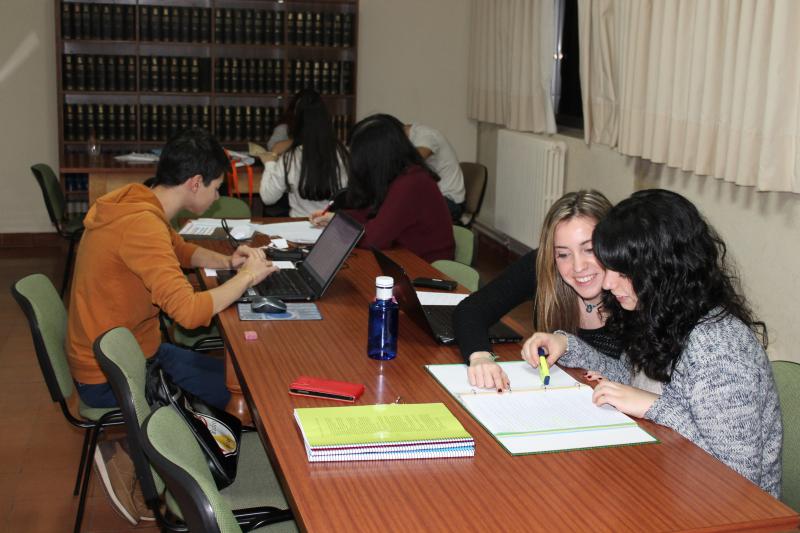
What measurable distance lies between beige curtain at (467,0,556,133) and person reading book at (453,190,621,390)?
368cm

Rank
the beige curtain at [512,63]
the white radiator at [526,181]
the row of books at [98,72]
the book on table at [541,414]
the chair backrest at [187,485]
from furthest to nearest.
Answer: the row of books at [98,72], the beige curtain at [512,63], the white radiator at [526,181], the book on table at [541,414], the chair backrest at [187,485]

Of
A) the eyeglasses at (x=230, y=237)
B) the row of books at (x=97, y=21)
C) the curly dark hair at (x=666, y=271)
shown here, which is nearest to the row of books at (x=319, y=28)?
the row of books at (x=97, y=21)

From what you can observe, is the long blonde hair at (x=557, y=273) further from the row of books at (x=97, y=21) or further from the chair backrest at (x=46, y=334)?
the row of books at (x=97, y=21)

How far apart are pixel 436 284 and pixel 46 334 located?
1209 millimetres

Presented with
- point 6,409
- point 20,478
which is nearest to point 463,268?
point 20,478

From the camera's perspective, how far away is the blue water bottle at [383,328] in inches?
85.0

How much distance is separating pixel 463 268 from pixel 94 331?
50.7 inches

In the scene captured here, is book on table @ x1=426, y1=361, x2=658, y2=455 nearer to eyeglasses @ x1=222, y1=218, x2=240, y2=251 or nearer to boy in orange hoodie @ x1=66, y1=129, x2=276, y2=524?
boy in orange hoodie @ x1=66, y1=129, x2=276, y2=524

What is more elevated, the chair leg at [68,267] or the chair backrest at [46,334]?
the chair backrest at [46,334]

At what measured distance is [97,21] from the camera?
652cm

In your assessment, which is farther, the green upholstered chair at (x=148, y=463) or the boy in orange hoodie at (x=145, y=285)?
the boy in orange hoodie at (x=145, y=285)

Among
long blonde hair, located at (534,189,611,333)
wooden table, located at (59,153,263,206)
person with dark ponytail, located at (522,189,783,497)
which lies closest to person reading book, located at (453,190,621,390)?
long blonde hair, located at (534,189,611,333)

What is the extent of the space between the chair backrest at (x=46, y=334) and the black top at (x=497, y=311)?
1.16m

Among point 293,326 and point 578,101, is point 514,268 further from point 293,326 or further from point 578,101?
point 578,101
